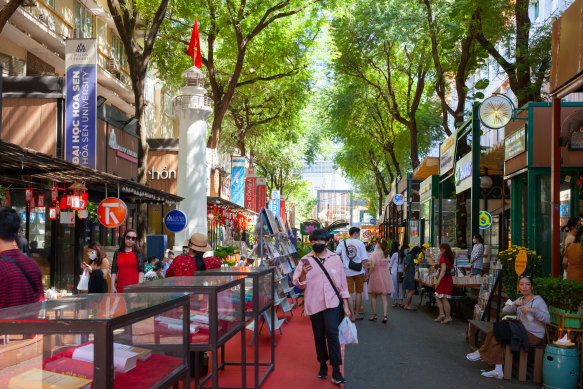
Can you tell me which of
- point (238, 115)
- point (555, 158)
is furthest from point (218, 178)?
point (555, 158)

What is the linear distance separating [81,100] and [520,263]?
10.4 m

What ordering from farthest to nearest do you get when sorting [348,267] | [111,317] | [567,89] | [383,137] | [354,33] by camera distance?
[383,137] < [354,33] < [348,267] < [567,89] < [111,317]

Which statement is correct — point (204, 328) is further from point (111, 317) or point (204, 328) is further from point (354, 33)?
point (354, 33)

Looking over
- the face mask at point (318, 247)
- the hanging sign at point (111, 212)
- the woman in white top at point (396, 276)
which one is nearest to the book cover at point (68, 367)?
the face mask at point (318, 247)

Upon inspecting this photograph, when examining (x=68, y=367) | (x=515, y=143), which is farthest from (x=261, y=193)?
(x=68, y=367)

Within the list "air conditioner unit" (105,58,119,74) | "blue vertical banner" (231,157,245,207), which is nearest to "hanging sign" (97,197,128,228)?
"air conditioner unit" (105,58,119,74)

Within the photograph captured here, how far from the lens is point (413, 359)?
30.7 feet

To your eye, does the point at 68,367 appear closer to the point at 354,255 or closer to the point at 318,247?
the point at 318,247

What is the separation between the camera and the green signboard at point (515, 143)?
13498mm

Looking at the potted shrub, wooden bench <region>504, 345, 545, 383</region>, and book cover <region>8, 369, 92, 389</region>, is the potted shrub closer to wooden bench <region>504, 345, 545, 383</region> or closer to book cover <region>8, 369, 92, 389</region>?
wooden bench <region>504, 345, 545, 383</region>

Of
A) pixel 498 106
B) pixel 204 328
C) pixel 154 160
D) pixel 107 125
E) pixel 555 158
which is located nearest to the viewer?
pixel 204 328

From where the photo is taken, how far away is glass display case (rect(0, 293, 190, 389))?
2834mm

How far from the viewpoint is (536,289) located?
27.6 ft

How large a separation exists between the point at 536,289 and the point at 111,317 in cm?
687
